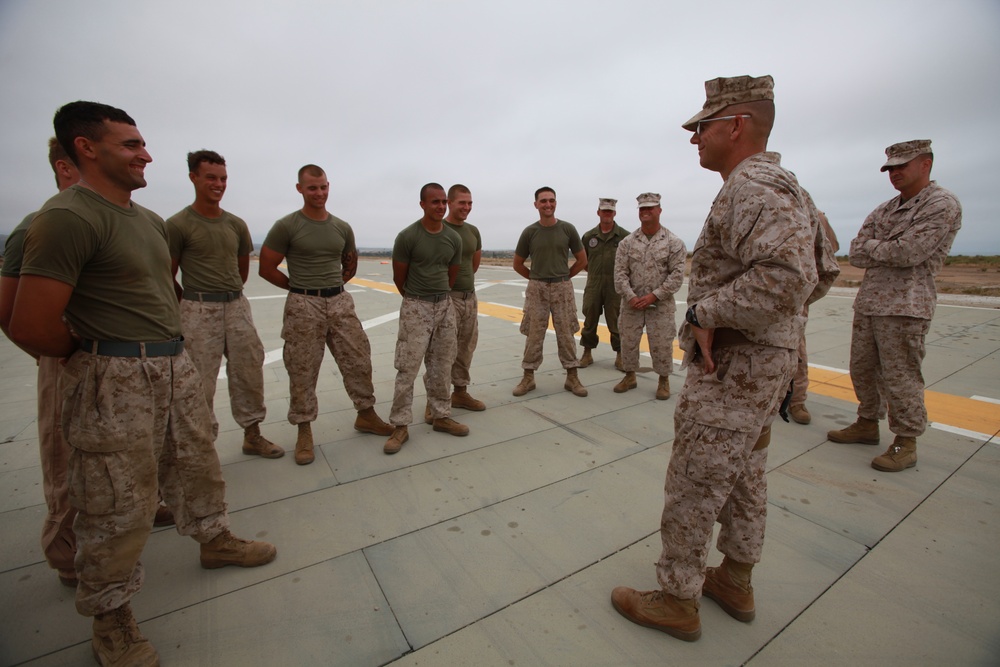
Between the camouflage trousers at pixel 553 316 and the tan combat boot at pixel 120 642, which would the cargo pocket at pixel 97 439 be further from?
the camouflage trousers at pixel 553 316

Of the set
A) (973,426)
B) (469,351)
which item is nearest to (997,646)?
(973,426)

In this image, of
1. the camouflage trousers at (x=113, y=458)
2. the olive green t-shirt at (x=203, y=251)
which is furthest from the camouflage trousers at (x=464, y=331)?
the camouflage trousers at (x=113, y=458)

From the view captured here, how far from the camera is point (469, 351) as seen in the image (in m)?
4.27

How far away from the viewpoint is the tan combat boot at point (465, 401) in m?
4.20

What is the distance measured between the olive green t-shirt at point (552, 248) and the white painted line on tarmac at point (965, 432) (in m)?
3.33

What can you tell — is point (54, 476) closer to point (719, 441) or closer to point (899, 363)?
point (719, 441)

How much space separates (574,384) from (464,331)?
4.26 feet

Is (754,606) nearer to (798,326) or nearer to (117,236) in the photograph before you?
(798,326)

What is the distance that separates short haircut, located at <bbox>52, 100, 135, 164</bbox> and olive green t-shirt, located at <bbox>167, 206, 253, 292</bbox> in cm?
139

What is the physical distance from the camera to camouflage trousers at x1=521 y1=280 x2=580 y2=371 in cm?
470

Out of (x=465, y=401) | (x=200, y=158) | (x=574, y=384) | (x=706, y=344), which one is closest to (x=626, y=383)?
(x=574, y=384)

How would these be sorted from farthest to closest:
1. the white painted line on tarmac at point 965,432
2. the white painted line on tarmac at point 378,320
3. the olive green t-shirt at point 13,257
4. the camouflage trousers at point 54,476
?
Result: the white painted line on tarmac at point 378,320 → the white painted line on tarmac at point 965,432 → the camouflage trousers at point 54,476 → the olive green t-shirt at point 13,257

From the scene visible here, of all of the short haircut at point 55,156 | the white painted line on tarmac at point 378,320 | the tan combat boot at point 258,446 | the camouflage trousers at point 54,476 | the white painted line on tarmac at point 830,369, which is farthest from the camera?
the white painted line on tarmac at point 378,320

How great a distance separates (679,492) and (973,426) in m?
3.73
